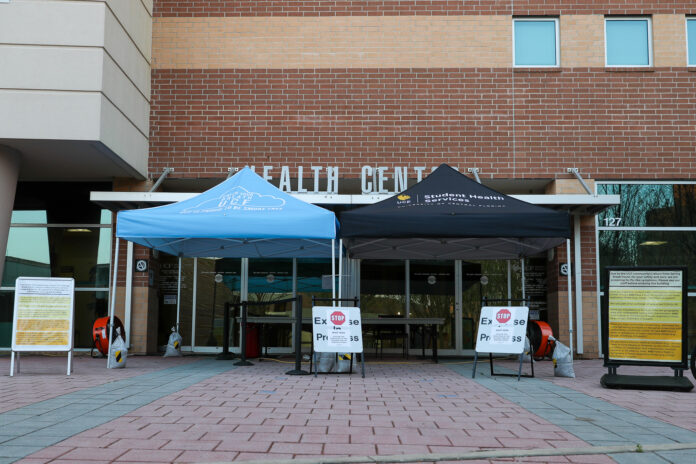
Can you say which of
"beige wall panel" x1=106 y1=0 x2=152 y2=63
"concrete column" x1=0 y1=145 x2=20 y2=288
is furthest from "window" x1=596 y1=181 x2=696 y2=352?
"concrete column" x1=0 y1=145 x2=20 y2=288

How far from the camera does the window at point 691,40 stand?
1293 cm

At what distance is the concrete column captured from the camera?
429 inches

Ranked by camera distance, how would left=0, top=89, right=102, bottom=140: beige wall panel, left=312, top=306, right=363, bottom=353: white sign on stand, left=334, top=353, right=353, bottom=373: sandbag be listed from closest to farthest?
1. left=312, top=306, right=363, bottom=353: white sign on stand
2. left=334, top=353, right=353, bottom=373: sandbag
3. left=0, top=89, right=102, bottom=140: beige wall panel

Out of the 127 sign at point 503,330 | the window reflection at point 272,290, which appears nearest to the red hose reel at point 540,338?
the 127 sign at point 503,330

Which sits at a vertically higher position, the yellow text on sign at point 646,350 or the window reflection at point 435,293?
the window reflection at point 435,293

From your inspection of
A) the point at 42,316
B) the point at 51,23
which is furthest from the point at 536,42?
the point at 42,316

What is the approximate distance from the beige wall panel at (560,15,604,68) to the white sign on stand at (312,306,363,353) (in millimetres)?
7315

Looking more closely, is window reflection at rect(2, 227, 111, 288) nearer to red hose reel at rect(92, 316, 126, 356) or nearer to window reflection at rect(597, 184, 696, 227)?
red hose reel at rect(92, 316, 126, 356)

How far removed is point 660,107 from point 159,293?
1021 centimetres

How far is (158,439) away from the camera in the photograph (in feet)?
14.4

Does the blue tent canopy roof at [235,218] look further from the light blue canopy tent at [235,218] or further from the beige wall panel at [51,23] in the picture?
the beige wall panel at [51,23]

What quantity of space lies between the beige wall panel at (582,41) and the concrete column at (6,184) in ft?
32.5

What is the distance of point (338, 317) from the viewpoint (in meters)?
8.65

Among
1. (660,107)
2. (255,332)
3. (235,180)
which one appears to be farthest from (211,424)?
(660,107)
